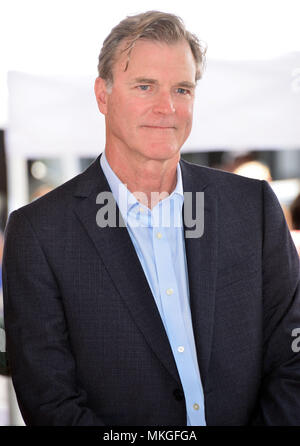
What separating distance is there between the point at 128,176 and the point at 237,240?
0.36 meters

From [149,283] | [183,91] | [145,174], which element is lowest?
[149,283]

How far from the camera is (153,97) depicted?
4.97 ft

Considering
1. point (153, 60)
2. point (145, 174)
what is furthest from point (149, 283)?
point (153, 60)

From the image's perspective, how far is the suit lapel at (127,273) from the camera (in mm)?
1442

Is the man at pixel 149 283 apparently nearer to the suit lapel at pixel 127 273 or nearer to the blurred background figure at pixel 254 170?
the suit lapel at pixel 127 273

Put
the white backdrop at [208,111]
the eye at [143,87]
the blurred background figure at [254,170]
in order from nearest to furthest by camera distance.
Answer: the eye at [143,87]
the white backdrop at [208,111]
the blurred background figure at [254,170]

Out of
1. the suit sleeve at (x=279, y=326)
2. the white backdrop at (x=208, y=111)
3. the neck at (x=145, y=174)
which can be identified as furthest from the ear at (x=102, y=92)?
the white backdrop at (x=208, y=111)

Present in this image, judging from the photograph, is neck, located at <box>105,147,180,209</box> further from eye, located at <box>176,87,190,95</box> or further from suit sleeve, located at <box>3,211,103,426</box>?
suit sleeve, located at <box>3,211,103,426</box>

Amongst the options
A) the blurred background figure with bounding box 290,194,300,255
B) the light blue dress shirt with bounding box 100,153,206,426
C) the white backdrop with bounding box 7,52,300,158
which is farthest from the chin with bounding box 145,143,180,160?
the blurred background figure with bounding box 290,194,300,255

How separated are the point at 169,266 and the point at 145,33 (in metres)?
0.63

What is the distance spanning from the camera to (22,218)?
150 cm

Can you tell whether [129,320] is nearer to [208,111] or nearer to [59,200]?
[59,200]
